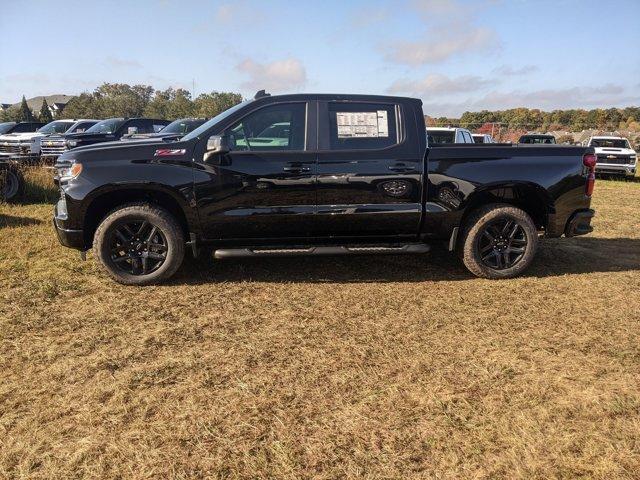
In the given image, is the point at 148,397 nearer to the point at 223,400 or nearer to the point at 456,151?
the point at 223,400

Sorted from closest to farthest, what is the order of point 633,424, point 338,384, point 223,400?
1. point 633,424
2. point 223,400
3. point 338,384

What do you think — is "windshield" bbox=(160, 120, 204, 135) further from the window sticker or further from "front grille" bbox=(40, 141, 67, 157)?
the window sticker

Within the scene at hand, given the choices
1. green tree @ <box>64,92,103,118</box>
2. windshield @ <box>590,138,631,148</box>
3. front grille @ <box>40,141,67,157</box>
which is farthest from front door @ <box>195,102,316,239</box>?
green tree @ <box>64,92,103,118</box>

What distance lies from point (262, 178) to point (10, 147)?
13410 mm

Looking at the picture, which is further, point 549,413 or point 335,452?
point 549,413

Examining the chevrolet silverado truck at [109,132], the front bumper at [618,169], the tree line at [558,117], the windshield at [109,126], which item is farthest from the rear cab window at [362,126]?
the tree line at [558,117]

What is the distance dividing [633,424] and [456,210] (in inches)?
100

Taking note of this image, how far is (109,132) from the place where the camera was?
13.6m

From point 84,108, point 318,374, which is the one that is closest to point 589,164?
point 318,374

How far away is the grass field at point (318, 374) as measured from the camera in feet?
7.16

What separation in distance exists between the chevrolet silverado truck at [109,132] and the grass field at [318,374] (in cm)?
871

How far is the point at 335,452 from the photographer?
221 centimetres

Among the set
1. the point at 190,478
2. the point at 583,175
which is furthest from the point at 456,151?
the point at 190,478

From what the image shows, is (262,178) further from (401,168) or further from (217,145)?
(401,168)
